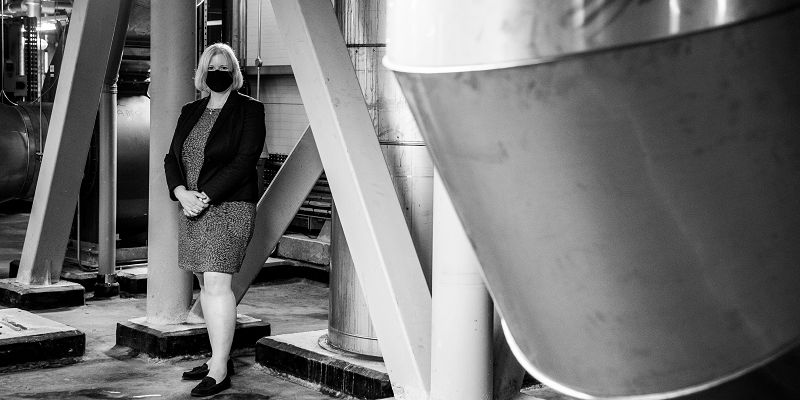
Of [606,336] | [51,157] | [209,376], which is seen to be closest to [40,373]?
[209,376]

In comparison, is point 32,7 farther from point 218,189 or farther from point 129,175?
point 218,189

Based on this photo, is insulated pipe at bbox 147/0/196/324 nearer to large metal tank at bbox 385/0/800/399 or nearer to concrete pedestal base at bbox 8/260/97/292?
concrete pedestal base at bbox 8/260/97/292

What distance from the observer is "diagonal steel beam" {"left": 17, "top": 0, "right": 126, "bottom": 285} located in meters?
7.31

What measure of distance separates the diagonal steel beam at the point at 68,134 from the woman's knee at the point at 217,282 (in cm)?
267

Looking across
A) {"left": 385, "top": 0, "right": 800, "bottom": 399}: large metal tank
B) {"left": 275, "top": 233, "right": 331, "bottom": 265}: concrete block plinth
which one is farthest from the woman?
{"left": 275, "top": 233, "right": 331, "bottom": 265}: concrete block plinth

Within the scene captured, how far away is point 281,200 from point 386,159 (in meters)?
0.98

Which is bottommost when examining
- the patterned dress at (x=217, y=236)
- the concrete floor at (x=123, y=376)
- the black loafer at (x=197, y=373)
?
the concrete floor at (x=123, y=376)

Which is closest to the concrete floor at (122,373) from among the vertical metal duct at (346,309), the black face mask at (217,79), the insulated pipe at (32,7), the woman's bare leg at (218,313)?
the woman's bare leg at (218,313)

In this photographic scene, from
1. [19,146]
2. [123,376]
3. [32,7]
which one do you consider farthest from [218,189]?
[32,7]

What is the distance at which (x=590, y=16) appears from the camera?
66.0 inches

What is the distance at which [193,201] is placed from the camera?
206 inches

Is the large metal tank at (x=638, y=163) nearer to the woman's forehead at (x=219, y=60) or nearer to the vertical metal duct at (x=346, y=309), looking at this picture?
the woman's forehead at (x=219, y=60)

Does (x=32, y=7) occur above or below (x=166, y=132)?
above

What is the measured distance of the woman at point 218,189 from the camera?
5250mm
